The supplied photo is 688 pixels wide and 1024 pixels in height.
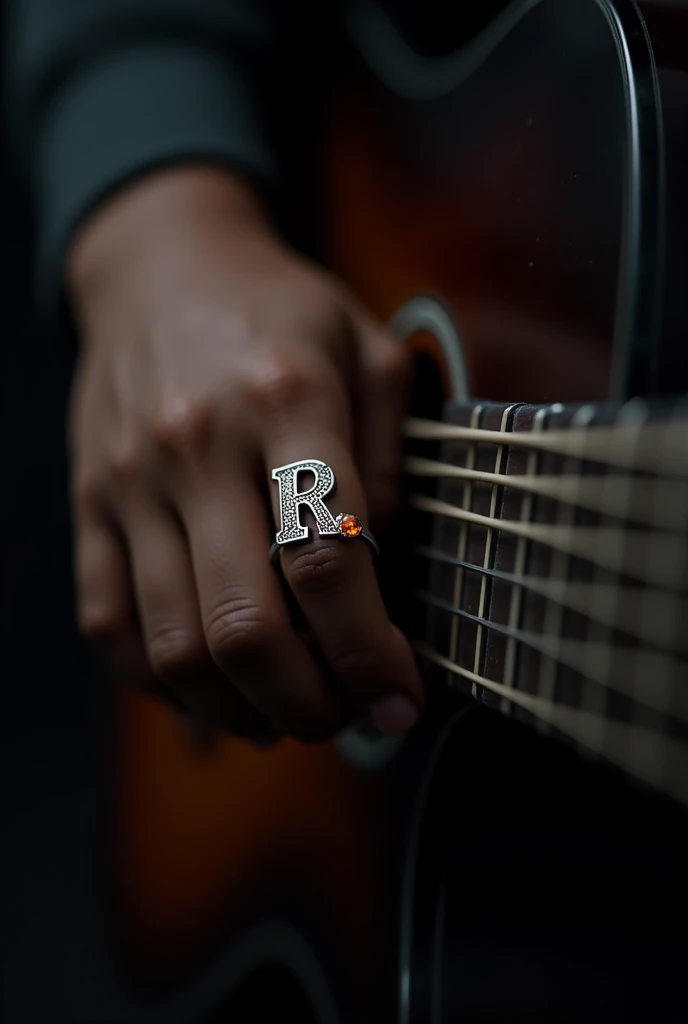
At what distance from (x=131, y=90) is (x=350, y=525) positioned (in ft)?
1.79

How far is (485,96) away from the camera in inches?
22.4

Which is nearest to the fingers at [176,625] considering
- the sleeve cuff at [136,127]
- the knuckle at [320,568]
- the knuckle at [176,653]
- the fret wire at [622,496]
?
the knuckle at [176,653]

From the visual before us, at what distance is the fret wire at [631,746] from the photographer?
0.30m

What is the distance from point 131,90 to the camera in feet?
2.71

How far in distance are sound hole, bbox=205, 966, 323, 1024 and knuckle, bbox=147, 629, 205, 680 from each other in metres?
0.31

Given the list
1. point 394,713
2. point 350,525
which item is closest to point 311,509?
point 350,525

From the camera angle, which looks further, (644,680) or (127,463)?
(127,463)

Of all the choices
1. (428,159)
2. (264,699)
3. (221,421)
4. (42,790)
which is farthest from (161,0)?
(42,790)

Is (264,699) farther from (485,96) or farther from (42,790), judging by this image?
(42,790)

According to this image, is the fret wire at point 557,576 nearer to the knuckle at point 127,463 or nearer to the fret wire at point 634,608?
the fret wire at point 634,608

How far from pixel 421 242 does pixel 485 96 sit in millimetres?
99

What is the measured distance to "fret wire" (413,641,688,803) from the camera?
0.30 metres

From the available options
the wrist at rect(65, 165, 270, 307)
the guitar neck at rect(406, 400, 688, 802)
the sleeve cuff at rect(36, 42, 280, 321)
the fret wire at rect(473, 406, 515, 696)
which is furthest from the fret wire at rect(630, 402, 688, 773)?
the sleeve cuff at rect(36, 42, 280, 321)

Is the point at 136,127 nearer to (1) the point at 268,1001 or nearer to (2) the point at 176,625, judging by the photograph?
(2) the point at 176,625
